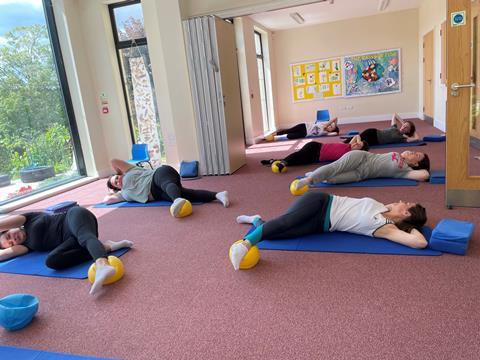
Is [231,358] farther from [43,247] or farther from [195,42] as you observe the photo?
[195,42]

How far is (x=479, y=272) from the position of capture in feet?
6.67

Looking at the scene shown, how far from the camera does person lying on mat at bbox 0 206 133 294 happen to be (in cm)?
257

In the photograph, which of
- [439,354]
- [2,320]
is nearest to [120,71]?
[2,320]

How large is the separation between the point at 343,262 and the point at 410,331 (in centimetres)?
70

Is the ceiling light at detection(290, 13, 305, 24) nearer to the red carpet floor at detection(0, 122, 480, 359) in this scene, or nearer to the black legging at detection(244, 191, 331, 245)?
the red carpet floor at detection(0, 122, 480, 359)

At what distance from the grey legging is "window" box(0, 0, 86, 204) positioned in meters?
4.05

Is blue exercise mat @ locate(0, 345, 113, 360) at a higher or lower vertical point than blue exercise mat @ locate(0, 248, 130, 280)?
lower

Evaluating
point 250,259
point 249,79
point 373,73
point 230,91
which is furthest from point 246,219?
point 373,73

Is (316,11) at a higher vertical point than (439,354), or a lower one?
higher

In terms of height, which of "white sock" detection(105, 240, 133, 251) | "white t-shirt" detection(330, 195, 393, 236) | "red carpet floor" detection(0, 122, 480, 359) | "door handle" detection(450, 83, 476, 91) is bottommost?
"red carpet floor" detection(0, 122, 480, 359)

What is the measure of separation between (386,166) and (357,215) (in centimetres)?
160

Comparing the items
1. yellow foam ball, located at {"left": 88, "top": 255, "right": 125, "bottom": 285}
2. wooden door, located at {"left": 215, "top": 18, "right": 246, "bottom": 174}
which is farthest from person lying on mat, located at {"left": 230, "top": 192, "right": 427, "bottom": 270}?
wooden door, located at {"left": 215, "top": 18, "right": 246, "bottom": 174}

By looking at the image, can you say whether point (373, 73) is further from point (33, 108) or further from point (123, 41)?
point (33, 108)

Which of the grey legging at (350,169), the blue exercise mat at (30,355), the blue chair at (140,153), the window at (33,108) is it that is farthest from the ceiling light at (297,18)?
the blue exercise mat at (30,355)
